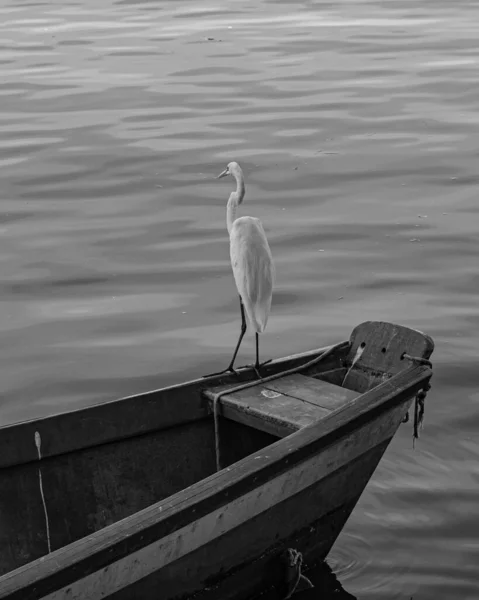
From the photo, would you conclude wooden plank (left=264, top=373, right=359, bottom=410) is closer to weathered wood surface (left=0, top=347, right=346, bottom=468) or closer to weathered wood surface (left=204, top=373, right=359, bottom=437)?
weathered wood surface (left=204, top=373, right=359, bottom=437)

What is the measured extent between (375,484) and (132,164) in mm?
7439

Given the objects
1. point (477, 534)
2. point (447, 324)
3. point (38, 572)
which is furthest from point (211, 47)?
point (38, 572)

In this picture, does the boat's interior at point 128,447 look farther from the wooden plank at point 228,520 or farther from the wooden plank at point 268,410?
the wooden plank at point 228,520

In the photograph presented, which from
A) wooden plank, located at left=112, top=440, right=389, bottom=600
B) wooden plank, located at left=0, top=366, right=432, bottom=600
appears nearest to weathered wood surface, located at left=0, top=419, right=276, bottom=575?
wooden plank, located at left=112, top=440, right=389, bottom=600

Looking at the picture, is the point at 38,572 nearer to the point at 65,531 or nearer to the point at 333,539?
the point at 65,531

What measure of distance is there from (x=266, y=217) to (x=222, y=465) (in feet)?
18.8

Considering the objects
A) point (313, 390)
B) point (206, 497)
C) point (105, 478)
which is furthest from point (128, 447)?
point (206, 497)

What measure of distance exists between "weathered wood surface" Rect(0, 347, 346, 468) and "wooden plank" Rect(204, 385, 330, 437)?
0.42ft

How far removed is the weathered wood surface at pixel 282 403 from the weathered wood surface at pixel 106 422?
4.9 inches

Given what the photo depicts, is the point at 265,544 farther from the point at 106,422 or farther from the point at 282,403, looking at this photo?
the point at 106,422

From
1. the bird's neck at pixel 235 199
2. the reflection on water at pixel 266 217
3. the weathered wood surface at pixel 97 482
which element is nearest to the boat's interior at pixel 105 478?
the weathered wood surface at pixel 97 482

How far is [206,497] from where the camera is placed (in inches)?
183

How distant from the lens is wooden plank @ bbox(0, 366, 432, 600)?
4.10 metres

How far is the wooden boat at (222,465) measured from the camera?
480 centimetres
